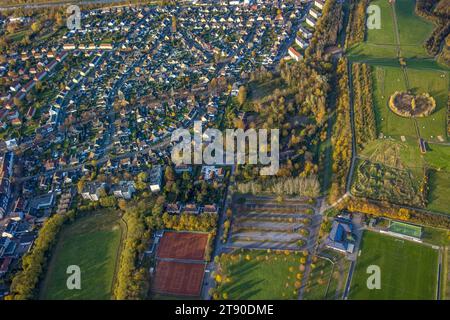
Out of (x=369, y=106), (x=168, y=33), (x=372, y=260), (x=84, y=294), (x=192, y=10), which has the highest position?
(x=192, y=10)

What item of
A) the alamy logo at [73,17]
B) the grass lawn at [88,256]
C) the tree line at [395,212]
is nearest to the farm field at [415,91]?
the tree line at [395,212]

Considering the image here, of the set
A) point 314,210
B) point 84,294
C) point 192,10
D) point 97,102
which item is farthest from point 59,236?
point 192,10

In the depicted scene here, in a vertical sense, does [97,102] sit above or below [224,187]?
above

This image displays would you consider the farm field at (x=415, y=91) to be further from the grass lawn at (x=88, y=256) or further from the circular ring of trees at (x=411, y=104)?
the grass lawn at (x=88, y=256)

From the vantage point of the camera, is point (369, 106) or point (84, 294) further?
point (369, 106)

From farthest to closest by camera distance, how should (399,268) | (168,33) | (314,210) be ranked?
1. (168,33)
2. (314,210)
3. (399,268)

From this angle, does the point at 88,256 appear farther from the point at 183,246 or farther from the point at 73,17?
the point at 73,17

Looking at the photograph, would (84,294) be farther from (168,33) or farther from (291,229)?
(168,33)
